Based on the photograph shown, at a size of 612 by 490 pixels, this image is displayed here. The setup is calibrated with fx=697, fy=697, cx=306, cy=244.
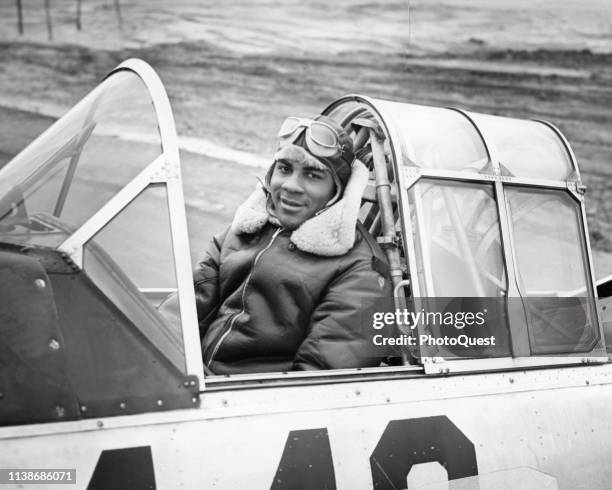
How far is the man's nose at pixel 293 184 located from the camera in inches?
115

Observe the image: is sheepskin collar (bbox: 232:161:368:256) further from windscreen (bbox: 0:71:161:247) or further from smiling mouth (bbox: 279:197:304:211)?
windscreen (bbox: 0:71:161:247)

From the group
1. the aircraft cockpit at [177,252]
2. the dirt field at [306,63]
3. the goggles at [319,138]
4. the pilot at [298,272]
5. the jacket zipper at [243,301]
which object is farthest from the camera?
the dirt field at [306,63]

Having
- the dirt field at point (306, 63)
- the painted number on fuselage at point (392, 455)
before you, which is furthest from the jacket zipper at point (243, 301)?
the dirt field at point (306, 63)

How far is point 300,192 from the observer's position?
115 inches

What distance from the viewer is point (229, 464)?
1965mm

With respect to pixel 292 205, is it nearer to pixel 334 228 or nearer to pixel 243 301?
pixel 334 228

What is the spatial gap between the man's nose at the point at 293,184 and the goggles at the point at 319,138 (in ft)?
0.41

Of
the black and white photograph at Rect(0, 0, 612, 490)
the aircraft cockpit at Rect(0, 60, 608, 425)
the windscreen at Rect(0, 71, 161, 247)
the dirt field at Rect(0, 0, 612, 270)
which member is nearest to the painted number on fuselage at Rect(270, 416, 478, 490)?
the black and white photograph at Rect(0, 0, 612, 490)

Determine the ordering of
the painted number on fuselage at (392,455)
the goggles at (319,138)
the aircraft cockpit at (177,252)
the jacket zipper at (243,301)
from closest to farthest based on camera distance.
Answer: the aircraft cockpit at (177,252)
the painted number on fuselage at (392,455)
the jacket zipper at (243,301)
the goggles at (319,138)

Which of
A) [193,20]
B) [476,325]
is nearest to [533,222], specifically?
[476,325]

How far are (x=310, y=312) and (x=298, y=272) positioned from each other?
6.3 inches

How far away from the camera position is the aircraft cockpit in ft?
6.17

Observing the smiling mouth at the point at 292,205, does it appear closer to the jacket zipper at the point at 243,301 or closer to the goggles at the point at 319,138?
the jacket zipper at the point at 243,301

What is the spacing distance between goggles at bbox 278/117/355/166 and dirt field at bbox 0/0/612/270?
4.62 metres
